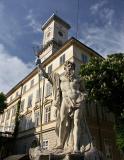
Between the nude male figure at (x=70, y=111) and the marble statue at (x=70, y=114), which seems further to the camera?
the nude male figure at (x=70, y=111)

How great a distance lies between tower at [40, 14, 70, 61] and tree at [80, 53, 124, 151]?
73.8 ft

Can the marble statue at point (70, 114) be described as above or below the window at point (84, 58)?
below

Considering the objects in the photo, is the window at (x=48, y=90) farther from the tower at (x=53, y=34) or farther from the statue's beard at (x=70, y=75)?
the statue's beard at (x=70, y=75)

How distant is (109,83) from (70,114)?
599 inches

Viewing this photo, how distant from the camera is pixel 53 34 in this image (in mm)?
46094

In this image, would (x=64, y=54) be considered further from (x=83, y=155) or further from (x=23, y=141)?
(x=83, y=155)

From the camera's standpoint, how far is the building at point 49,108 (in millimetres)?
28016

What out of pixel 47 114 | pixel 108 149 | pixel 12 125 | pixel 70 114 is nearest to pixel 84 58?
pixel 47 114

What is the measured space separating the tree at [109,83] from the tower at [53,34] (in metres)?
22.5

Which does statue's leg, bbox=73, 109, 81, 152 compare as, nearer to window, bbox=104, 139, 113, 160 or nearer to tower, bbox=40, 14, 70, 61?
window, bbox=104, 139, 113, 160

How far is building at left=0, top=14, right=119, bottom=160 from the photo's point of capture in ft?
91.9

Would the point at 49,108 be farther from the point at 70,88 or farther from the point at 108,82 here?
the point at 70,88

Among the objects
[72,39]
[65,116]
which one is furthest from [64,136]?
[72,39]

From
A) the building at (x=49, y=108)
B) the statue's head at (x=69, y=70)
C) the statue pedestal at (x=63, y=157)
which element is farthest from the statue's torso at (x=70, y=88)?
the building at (x=49, y=108)
